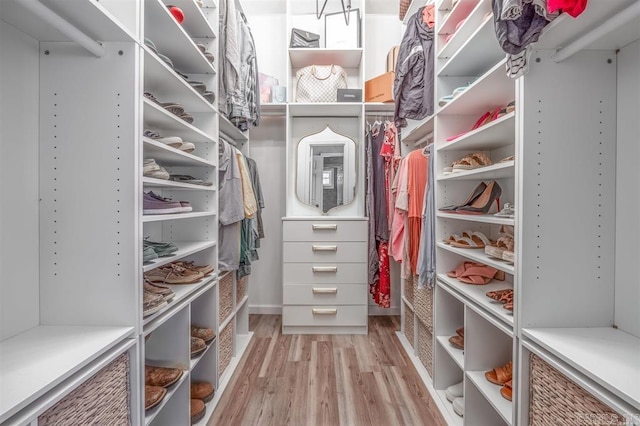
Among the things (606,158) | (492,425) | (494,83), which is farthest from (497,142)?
(492,425)

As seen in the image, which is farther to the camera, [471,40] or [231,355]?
[231,355]

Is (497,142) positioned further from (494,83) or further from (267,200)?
(267,200)

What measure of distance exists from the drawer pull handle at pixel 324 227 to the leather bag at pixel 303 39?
1.53 metres

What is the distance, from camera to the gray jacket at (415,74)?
5.98 ft

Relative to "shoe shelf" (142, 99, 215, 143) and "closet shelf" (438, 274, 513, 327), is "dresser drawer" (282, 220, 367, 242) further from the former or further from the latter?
"shoe shelf" (142, 99, 215, 143)

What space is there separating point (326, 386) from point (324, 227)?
1126 millimetres

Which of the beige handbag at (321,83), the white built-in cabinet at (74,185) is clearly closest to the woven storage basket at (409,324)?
the white built-in cabinet at (74,185)

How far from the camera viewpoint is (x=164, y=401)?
114 centimetres

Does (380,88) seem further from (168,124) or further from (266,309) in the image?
(266,309)

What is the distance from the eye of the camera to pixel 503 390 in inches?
46.7

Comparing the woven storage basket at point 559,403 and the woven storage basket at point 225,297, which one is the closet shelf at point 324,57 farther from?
the woven storage basket at point 559,403

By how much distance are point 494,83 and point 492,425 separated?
1.48 meters

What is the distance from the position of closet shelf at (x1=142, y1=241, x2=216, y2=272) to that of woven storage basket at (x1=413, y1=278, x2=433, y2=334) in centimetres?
129

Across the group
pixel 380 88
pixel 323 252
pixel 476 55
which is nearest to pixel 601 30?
pixel 476 55
